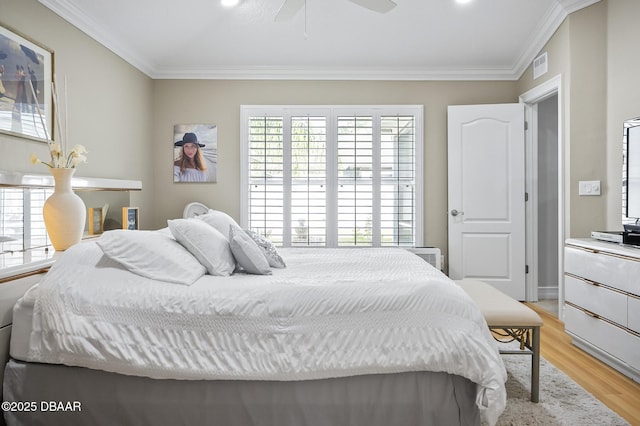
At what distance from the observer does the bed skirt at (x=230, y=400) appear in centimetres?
176

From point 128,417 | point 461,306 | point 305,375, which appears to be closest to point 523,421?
point 461,306

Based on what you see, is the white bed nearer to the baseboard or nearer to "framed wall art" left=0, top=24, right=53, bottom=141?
"framed wall art" left=0, top=24, right=53, bottom=141

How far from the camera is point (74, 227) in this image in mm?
2346

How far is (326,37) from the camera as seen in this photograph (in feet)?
13.8

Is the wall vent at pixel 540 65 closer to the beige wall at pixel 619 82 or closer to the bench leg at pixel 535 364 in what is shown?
the beige wall at pixel 619 82

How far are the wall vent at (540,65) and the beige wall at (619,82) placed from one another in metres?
0.63

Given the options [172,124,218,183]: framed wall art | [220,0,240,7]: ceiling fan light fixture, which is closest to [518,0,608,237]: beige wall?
[220,0,240,7]: ceiling fan light fixture

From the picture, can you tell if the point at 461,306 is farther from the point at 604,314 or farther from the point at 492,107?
the point at 492,107

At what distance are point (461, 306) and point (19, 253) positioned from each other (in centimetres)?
229

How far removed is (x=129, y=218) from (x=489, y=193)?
12.0ft

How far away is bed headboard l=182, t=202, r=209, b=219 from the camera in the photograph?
4484mm

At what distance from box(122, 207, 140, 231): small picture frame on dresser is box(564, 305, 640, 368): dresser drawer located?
3651 mm

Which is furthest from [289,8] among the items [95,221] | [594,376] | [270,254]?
[594,376]

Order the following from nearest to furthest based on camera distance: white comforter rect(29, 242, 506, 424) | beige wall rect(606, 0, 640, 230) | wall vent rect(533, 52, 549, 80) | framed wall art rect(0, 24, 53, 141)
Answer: white comforter rect(29, 242, 506, 424)
framed wall art rect(0, 24, 53, 141)
beige wall rect(606, 0, 640, 230)
wall vent rect(533, 52, 549, 80)
